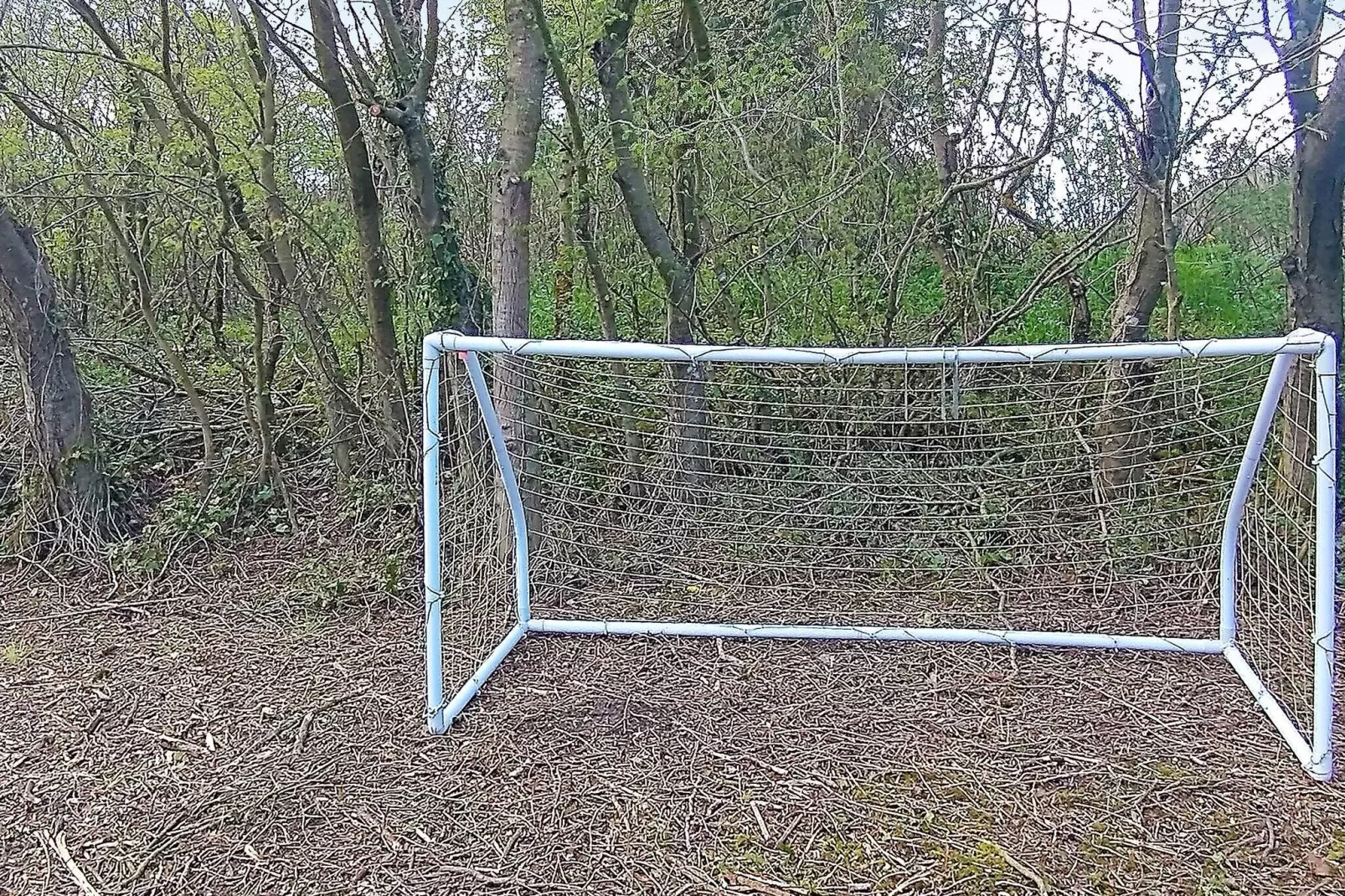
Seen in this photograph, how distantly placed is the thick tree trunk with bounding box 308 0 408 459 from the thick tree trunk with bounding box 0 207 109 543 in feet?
4.32

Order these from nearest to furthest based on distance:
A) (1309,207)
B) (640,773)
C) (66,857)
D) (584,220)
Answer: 1. (66,857)
2. (640,773)
3. (1309,207)
4. (584,220)

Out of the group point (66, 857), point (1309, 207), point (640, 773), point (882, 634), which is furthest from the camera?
point (1309, 207)

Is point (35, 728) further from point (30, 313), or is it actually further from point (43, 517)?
point (30, 313)

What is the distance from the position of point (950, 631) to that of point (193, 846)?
242cm

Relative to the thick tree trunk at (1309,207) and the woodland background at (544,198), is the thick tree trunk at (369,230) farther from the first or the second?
A: the thick tree trunk at (1309,207)

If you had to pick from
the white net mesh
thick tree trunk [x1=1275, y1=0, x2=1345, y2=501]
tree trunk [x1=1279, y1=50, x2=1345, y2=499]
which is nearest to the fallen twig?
the white net mesh

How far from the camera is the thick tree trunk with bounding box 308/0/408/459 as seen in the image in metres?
3.81

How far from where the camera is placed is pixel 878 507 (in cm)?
416

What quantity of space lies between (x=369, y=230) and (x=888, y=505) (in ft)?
8.43

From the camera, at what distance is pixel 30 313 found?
4.15m

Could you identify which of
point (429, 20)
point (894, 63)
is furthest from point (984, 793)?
point (429, 20)

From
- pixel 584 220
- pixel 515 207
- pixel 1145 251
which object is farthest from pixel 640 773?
pixel 1145 251

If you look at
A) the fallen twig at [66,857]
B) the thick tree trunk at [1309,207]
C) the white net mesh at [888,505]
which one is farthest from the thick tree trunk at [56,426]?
the thick tree trunk at [1309,207]

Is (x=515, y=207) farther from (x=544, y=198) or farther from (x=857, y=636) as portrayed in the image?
(x=857, y=636)
